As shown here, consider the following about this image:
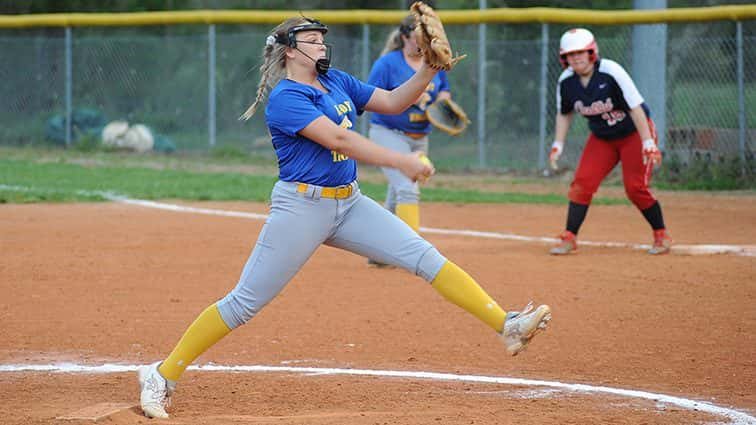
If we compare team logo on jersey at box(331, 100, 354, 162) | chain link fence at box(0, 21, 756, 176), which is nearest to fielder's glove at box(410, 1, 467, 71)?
team logo on jersey at box(331, 100, 354, 162)

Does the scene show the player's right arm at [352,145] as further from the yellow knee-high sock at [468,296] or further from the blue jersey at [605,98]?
the blue jersey at [605,98]

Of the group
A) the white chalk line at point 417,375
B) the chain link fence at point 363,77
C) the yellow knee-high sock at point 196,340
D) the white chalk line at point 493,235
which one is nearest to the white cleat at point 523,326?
the white chalk line at point 417,375

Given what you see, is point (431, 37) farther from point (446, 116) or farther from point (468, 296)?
point (446, 116)

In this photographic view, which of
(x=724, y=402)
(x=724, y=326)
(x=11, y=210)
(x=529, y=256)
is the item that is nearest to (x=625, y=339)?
(x=724, y=326)

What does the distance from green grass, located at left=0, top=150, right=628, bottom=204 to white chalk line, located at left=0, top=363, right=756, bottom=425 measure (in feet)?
25.4

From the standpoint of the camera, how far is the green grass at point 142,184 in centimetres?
1478

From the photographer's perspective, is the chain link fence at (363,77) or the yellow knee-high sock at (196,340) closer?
the yellow knee-high sock at (196,340)

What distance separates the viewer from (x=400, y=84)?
30.9 feet

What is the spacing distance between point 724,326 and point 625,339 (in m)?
0.78

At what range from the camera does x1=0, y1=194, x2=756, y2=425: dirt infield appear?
5.77m

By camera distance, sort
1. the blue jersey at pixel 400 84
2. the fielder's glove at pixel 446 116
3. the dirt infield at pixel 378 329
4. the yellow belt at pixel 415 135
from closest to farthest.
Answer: the dirt infield at pixel 378 329
the blue jersey at pixel 400 84
the yellow belt at pixel 415 135
the fielder's glove at pixel 446 116

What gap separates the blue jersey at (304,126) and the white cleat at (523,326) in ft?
3.45

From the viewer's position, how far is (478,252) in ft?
35.0

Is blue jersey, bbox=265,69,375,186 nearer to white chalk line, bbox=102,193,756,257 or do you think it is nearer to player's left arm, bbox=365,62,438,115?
player's left arm, bbox=365,62,438,115
